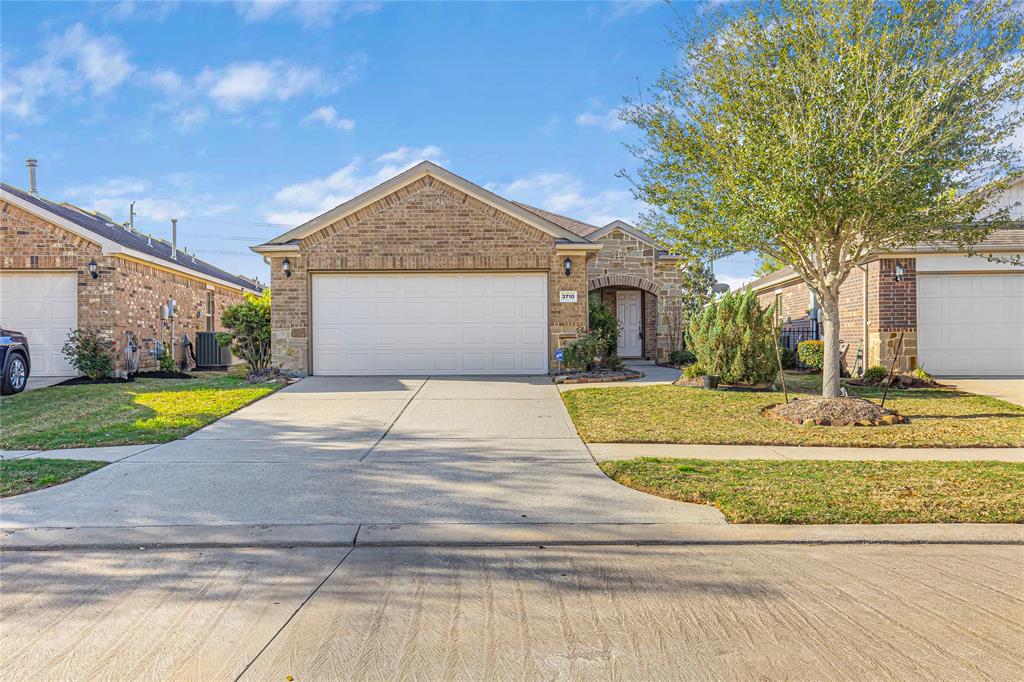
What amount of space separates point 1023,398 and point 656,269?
33.4 ft

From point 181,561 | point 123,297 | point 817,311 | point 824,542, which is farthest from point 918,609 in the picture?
point 123,297

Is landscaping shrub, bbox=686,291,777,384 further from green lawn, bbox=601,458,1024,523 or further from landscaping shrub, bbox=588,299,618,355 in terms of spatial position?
green lawn, bbox=601,458,1024,523

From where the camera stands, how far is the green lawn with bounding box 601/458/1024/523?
4812mm

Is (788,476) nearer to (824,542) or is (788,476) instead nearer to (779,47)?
(824,542)

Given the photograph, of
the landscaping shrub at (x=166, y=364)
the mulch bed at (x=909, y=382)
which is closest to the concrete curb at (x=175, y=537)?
the mulch bed at (x=909, y=382)

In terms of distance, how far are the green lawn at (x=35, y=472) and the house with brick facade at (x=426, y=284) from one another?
24.3ft

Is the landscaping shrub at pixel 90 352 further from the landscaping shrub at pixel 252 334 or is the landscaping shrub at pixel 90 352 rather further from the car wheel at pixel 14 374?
the landscaping shrub at pixel 252 334

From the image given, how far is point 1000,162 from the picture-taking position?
8898 millimetres

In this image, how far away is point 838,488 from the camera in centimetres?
549

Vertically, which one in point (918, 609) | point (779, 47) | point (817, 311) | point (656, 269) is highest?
point (779, 47)

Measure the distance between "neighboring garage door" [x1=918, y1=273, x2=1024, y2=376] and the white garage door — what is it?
19.3m

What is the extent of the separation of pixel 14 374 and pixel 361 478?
9626 millimetres

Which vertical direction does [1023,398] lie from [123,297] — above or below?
below

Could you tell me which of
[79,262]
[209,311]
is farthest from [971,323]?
[209,311]
